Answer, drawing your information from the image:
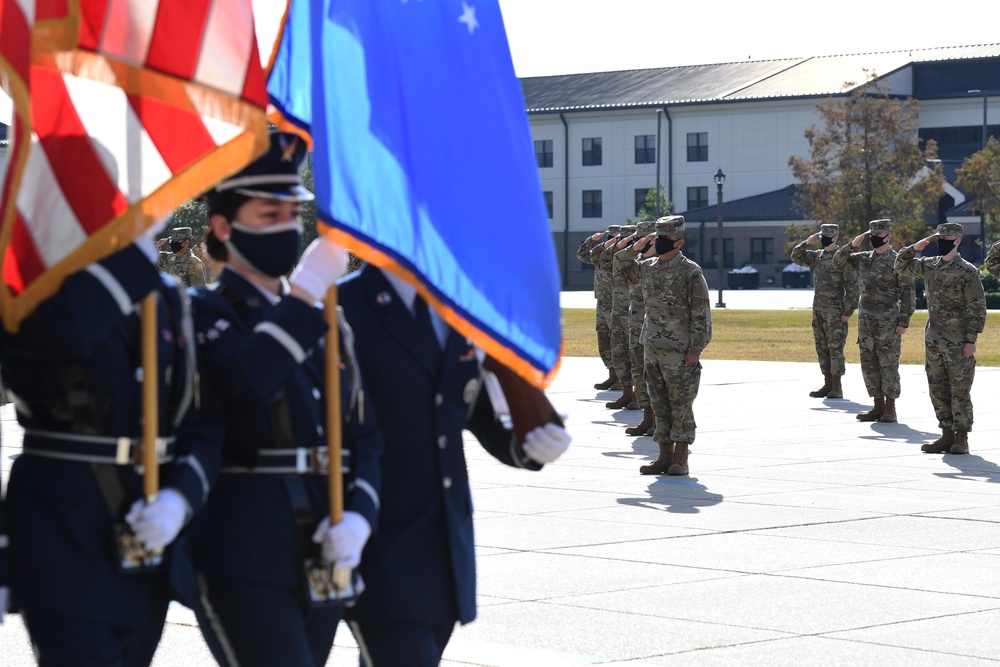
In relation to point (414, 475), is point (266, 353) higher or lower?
higher

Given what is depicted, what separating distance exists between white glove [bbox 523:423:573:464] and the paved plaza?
86.1 inches

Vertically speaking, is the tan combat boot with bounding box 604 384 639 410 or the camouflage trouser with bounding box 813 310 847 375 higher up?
the camouflage trouser with bounding box 813 310 847 375

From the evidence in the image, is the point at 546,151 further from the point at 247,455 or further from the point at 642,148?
the point at 247,455

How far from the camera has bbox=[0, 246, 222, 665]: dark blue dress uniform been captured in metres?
4.23

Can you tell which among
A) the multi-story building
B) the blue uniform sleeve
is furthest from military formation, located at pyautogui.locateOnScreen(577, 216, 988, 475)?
the multi-story building

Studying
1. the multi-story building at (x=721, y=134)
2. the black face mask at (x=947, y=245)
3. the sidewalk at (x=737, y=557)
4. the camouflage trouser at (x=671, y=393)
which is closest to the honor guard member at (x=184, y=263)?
the sidewalk at (x=737, y=557)

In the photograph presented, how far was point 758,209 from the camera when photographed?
261ft

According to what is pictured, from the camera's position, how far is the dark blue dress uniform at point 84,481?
423 centimetres

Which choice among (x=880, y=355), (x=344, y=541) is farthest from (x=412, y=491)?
(x=880, y=355)

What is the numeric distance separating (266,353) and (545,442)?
1.06 metres

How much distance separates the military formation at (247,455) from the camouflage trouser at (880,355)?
13.4m

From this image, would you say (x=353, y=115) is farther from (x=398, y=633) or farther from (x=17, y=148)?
(x=398, y=633)

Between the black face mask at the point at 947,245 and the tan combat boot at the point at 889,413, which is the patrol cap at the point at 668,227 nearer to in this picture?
the black face mask at the point at 947,245

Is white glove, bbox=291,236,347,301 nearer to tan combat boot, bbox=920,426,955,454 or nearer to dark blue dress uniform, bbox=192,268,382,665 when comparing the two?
dark blue dress uniform, bbox=192,268,382,665
